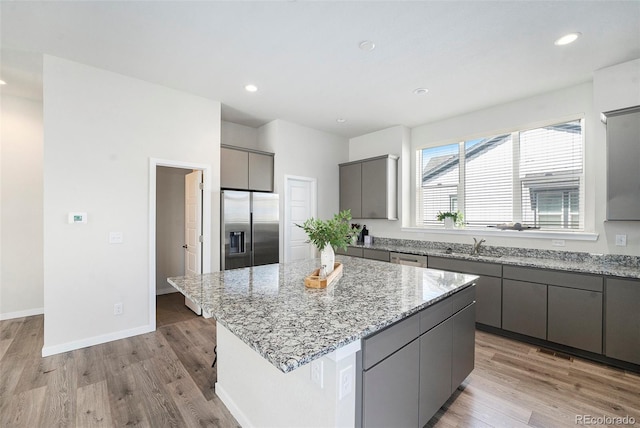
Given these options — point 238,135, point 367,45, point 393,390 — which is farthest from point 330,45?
point 238,135

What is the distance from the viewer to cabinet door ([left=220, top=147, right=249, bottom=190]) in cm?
410

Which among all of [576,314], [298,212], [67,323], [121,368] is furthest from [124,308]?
[576,314]

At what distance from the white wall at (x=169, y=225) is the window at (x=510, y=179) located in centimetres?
430

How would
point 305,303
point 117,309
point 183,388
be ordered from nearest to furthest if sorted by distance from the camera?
point 305,303, point 183,388, point 117,309

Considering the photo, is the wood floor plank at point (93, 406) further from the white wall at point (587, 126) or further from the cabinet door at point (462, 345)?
the white wall at point (587, 126)

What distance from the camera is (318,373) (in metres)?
1.23

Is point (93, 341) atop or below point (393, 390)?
below

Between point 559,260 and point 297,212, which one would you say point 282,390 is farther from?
point 297,212

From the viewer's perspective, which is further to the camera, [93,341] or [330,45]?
[93,341]

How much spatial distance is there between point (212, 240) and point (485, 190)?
397 centimetres

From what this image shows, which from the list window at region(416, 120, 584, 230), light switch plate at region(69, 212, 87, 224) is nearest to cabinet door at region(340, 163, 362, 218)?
window at region(416, 120, 584, 230)

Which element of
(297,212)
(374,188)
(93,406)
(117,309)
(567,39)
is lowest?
(93,406)

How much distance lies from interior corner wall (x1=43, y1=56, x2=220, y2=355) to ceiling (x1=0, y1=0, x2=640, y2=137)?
0.28 metres

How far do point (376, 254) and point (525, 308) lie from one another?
201cm
